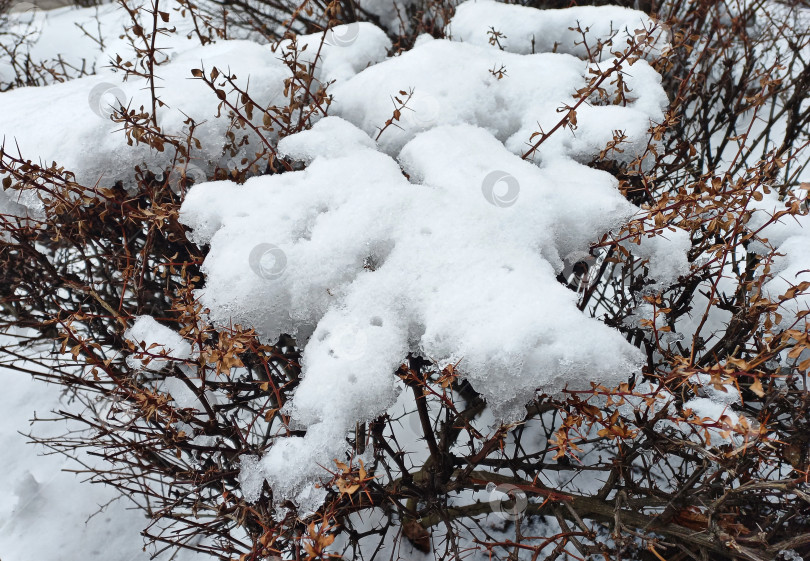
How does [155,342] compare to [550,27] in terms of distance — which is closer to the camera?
[155,342]

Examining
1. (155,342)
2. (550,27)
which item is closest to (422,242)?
(155,342)

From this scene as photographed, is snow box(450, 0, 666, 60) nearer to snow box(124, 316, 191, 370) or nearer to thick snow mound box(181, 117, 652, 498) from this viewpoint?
thick snow mound box(181, 117, 652, 498)

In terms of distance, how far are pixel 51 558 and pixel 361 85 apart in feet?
11.0

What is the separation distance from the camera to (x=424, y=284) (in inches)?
67.5

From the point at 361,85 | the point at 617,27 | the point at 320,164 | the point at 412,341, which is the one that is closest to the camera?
the point at 412,341

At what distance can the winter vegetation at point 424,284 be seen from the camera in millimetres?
1538

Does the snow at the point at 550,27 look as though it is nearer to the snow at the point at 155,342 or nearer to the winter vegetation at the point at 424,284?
the winter vegetation at the point at 424,284

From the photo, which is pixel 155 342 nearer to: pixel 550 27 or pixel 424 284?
pixel 424 284

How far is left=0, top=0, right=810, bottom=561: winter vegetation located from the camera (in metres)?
1.54

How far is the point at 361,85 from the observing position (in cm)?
250

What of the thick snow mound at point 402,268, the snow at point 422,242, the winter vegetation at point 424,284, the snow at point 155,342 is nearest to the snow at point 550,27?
the winter vegetation at point 424,284

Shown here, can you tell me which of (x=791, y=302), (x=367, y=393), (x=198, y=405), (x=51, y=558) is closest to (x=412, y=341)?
(x=367, y=393)

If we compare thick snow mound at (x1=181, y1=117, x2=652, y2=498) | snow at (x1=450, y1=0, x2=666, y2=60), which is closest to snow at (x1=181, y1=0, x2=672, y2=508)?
thick snow mound at (x1=181, y1=117, x2=652, y2=498)

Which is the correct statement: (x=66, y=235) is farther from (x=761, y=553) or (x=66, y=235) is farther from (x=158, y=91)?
(x=761, y=553)
